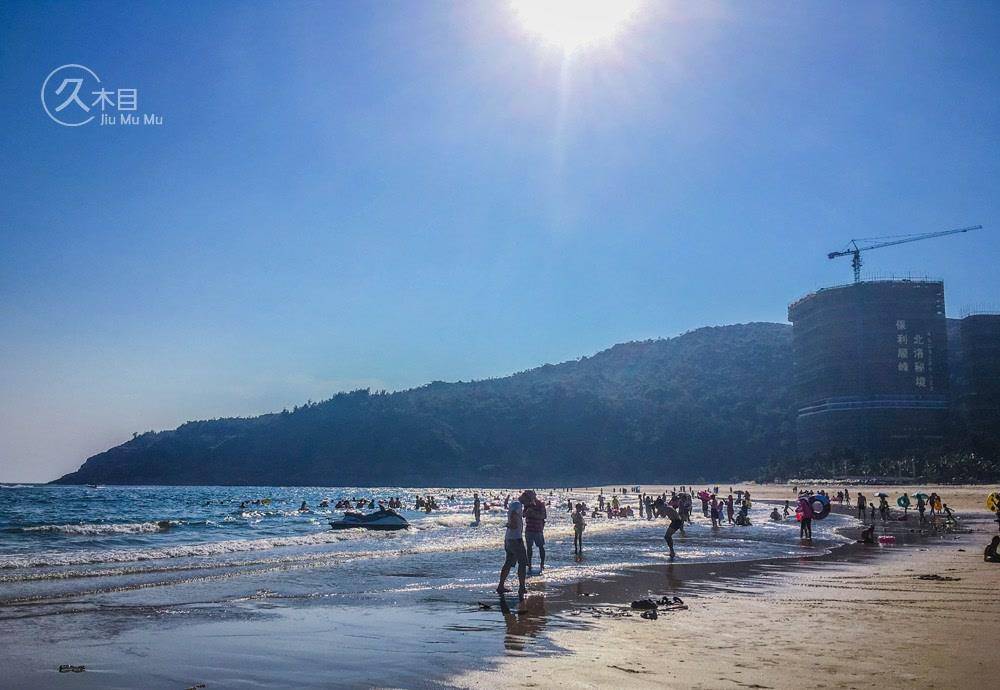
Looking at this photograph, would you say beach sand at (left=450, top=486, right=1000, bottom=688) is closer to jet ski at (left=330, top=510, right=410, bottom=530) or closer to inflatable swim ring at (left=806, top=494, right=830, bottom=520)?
inflatable swim ring at (left=806, top=494, right=830, bottom=520)

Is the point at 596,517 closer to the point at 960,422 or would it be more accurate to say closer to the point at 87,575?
the point at 87,575

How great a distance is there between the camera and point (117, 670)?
8750mm

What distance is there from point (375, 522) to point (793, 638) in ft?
115

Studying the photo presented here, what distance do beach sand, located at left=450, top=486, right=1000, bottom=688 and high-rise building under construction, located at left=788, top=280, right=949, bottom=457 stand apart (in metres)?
109

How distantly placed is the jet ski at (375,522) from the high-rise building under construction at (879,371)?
301 ft

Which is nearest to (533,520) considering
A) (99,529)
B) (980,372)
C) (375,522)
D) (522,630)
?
(522,630)

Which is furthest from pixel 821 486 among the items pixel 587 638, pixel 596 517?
pixel 587 638

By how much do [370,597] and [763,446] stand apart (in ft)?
586

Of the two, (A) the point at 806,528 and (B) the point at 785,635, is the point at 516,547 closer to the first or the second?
(B) the point at 785,635

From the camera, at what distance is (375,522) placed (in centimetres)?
4253

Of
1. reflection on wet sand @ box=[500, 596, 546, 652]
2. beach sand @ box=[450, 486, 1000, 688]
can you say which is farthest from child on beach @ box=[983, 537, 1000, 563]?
reflection on wet sand @ box=[500, 596, 546, 652]

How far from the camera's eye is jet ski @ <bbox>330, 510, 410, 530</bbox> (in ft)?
139

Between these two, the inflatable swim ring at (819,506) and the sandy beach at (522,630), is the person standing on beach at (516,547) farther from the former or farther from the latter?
the inflatable swim ring at (819,506)

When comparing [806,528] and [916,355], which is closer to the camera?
[806,528]
